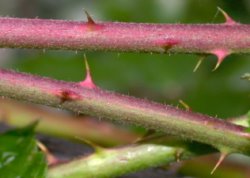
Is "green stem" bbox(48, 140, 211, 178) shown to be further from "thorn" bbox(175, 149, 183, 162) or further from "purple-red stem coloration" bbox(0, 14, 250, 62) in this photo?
"purple-red stem coloration" bbox(0, 14, 250, 62)

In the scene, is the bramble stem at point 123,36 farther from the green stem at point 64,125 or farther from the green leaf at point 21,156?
the green stem at point 64,125

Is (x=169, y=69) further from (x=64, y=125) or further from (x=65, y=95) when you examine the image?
(x=65, y=95)

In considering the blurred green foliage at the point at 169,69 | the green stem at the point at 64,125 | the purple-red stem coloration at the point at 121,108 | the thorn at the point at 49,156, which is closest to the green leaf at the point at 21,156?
the thorn at the point at 49,156

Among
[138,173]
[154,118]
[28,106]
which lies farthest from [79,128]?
[154,118]

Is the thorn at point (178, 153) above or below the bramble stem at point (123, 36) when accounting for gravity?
below

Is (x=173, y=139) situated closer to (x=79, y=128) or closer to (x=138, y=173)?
(x=138, y=173)

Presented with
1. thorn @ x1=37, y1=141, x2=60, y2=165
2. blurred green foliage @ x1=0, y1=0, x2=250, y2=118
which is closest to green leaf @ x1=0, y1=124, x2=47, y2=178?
thorn @ x1=37, y1=141, x2=60, y2=165
